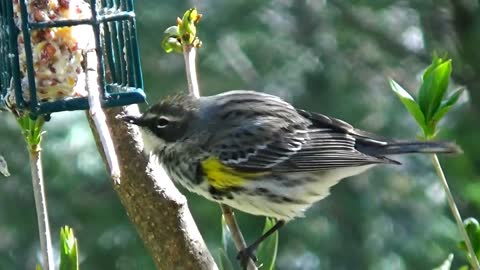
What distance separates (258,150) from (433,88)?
1703 mm

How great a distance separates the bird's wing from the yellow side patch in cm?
5

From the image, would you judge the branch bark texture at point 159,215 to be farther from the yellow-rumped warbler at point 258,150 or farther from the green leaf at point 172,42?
the yellow-rumped warbler at point 258,150

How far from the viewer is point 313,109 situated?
284 inches

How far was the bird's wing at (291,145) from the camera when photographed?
15.0ft

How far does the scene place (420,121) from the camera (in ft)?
9.52

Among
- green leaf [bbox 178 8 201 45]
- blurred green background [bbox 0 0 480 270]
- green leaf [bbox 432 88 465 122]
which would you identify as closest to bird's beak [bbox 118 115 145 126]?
green leaf [bbox 178 8 201 45]

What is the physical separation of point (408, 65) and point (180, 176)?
361cm

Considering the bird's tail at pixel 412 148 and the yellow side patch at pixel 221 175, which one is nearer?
the bird's tail at pixel 412 148

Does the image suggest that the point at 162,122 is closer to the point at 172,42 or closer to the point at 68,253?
the point at 172,42

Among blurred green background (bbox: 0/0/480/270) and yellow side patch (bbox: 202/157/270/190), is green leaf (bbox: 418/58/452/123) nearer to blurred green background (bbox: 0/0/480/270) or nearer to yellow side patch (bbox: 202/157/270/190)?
yellow side patch (bbox: 202/157/270/190)

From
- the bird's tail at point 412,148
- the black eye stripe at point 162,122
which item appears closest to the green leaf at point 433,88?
the bird's tail at point 412,148

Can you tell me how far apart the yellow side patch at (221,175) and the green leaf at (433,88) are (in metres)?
1.46

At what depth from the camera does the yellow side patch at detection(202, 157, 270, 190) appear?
170 inches

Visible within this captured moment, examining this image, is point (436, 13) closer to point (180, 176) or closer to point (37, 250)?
point (37, 250)
